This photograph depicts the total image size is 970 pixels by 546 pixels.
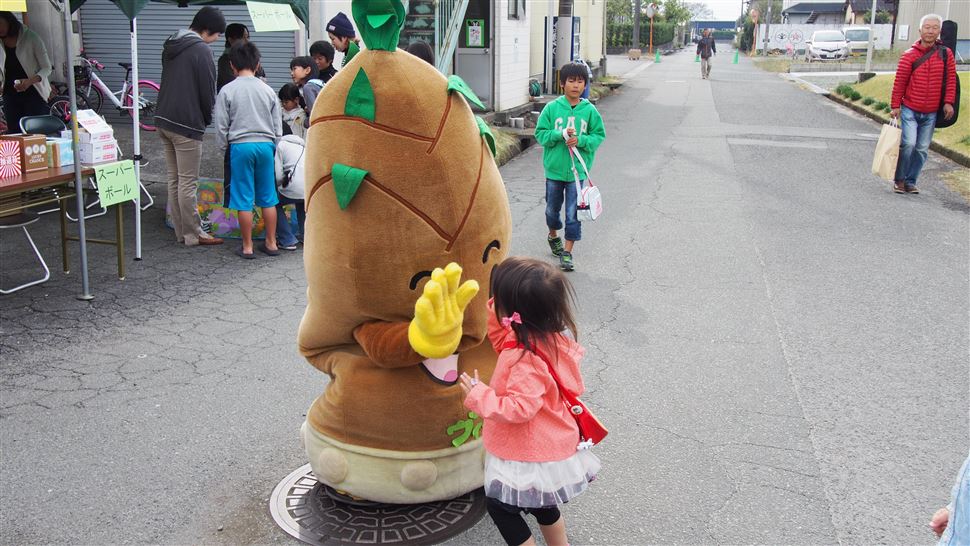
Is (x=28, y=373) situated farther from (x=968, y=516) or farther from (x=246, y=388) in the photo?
(x=968, y=516)

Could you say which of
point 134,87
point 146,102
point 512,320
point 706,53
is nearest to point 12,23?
point 134,87

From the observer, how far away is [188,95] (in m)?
7.53

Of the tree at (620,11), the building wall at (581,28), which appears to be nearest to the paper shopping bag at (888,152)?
the building wall at (581,28)

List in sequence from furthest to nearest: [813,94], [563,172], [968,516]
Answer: [813,94]
[563,172]
[968,516]

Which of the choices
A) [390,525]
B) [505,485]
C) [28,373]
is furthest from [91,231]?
[505,485]

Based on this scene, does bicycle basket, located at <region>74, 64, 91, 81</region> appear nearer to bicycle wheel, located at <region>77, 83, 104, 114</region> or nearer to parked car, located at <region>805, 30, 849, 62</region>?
bicycle wheel, located at <region>77, 83, 104, 114</region>

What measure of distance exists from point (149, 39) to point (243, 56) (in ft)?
23.6

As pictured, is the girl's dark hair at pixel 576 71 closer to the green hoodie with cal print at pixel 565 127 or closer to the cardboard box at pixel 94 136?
the green hoodie with cal print at pixel 565 127

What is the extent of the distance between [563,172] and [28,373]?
4.11 metres

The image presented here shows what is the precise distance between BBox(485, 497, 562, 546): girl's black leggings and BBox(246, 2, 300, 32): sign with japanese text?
554 cm

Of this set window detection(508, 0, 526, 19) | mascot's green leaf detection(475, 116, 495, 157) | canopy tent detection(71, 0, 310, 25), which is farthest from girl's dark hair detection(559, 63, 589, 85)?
window detection(508, 0, 526, 19)

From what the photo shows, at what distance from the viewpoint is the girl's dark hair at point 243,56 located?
720 cm

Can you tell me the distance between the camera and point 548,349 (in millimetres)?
2926

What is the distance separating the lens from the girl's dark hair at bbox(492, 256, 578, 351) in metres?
2.84
